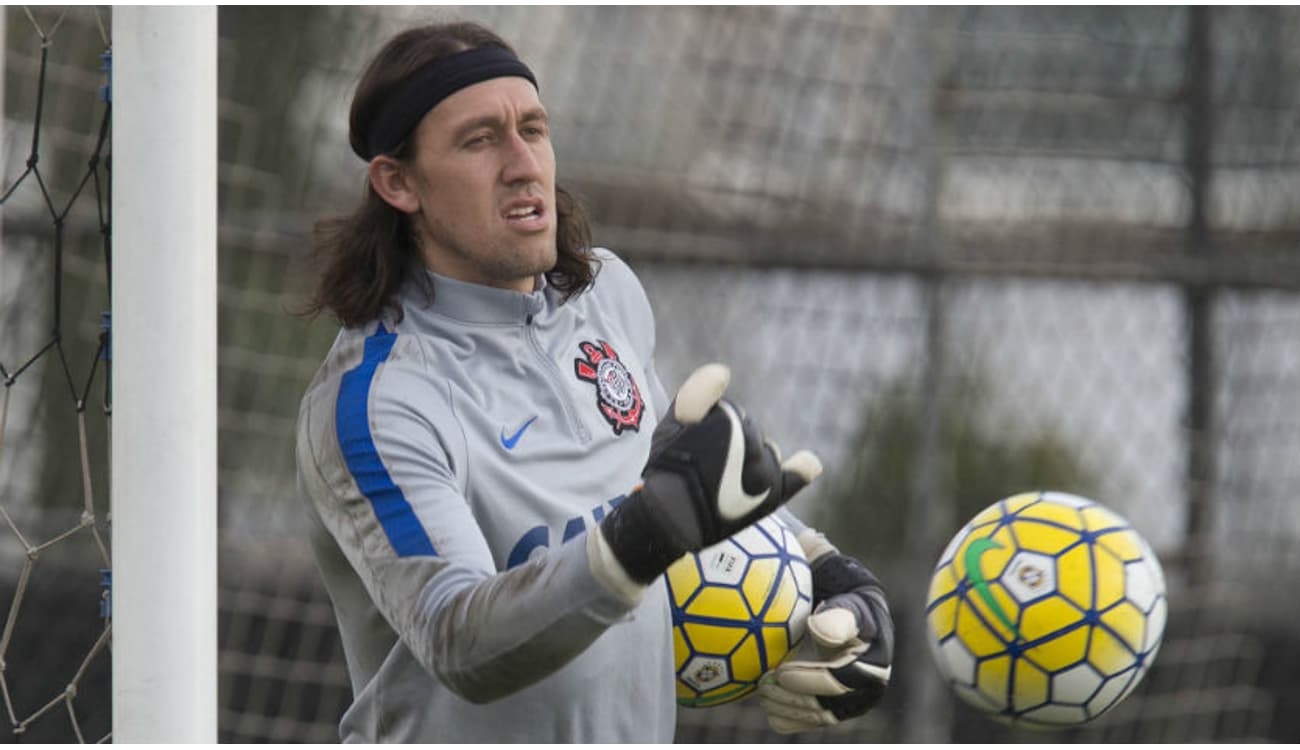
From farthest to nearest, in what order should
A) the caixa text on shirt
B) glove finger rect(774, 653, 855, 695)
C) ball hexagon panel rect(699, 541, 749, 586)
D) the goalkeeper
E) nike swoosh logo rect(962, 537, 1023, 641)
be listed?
nike swoosh logo rect(962, 537, 1023, 641) < ball hexagon panel rect(699, 541, 749, 586) < glove finger rect(774, 653, 855, 695) < the caixa text on shirt < the goalkeeper

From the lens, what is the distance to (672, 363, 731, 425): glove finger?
2.01m

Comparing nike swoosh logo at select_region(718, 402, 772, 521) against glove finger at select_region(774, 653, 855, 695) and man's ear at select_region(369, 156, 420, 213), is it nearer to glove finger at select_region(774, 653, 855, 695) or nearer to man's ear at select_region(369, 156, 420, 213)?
glove finger at select_region(774, 653, 855, 695)

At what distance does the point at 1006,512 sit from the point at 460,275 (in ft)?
2.91

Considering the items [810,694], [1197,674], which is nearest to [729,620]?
[810,694]

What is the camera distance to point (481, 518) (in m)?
2.28

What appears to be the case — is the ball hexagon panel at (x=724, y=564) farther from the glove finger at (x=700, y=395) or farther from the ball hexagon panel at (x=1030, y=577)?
the glove finger at (x=700, y=395)

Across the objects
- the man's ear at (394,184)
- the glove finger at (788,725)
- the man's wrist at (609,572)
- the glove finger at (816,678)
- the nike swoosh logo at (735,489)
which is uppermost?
the man's ear at (394,184)

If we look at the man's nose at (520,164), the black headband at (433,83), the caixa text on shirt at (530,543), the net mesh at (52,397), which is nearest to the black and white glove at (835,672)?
the caixa text on shirt at (530,543)

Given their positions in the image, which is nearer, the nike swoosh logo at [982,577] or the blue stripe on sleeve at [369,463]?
the blue stripe on sleeve at [369,463]

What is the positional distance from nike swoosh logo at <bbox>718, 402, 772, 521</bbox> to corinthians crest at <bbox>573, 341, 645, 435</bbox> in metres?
0.51

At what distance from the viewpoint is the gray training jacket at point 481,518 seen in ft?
6.67

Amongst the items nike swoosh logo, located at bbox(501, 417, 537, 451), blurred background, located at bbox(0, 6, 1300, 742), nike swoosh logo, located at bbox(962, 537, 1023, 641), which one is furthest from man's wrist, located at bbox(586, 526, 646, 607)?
blurred background, located at bbox(0, 6, 1300, 742)

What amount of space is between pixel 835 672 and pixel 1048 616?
0.38 meters

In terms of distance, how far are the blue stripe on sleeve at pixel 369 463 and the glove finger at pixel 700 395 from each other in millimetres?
343
